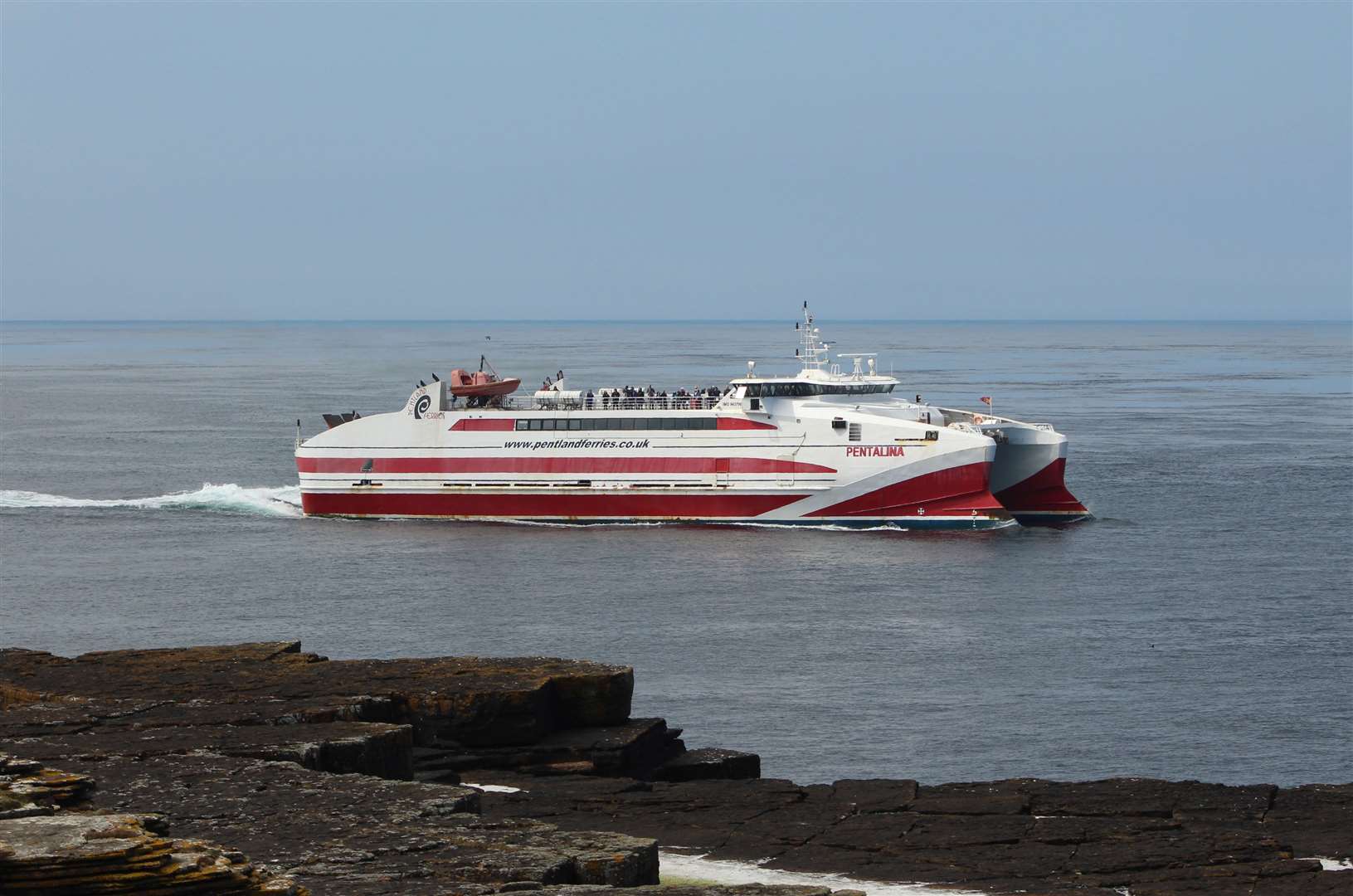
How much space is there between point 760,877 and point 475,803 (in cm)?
306

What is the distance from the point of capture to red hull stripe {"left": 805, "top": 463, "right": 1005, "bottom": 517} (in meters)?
53.8

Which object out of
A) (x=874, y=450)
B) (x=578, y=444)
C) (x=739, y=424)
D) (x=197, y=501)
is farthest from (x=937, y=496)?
(x=197, y=501)

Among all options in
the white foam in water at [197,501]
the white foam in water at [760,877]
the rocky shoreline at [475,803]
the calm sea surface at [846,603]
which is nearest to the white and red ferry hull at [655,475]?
the calm sea surface at [846,603]

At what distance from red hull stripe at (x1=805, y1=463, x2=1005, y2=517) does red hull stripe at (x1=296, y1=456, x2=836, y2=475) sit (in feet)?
A: 6.39

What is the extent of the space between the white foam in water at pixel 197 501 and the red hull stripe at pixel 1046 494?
24879 mm

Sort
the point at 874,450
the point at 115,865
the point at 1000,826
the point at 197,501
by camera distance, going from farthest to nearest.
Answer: the point at 197,501 → the point at 874,450 → the point at 1000,826 → the point at 115,865

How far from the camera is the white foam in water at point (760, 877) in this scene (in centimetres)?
1716

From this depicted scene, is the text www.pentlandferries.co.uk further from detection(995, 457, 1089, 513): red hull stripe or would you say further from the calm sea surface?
detection(995, 457, 1089, 513): red hull stripe

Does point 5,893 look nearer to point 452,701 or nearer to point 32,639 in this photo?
point 452,701

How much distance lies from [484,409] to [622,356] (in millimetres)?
125286

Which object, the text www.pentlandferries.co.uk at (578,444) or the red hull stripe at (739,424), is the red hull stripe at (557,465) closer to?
the text www.pentlandferries.co.uk at (578,444)

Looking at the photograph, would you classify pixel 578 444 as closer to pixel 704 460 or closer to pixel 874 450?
pixel 704 460

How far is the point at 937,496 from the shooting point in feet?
177

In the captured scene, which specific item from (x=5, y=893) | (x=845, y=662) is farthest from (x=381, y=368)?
(x=5, y=893)
